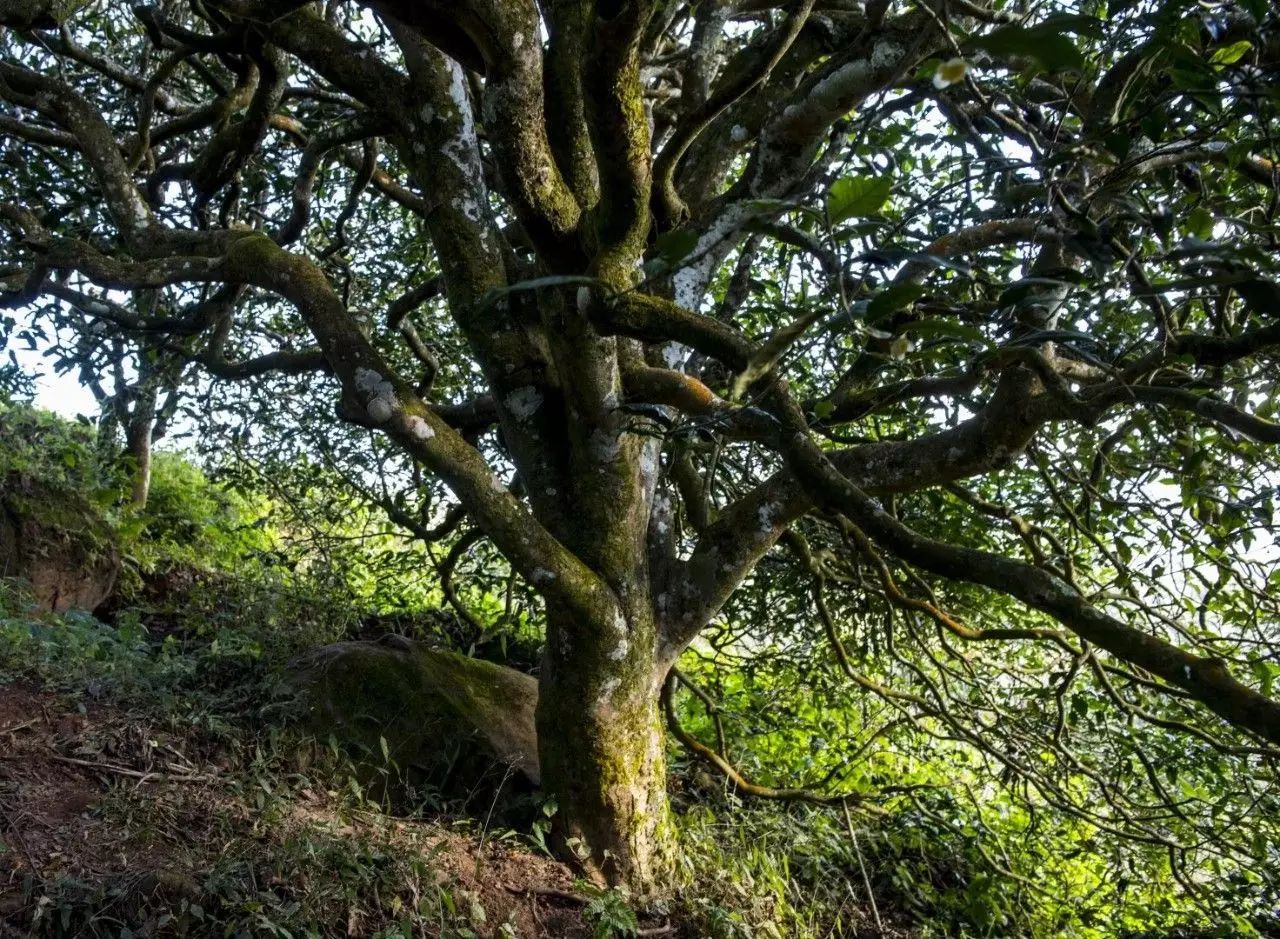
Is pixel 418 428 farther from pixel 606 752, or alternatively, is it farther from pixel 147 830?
pixel 147 830

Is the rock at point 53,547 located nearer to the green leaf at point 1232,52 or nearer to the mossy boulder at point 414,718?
the mossy boulder at point 414,718

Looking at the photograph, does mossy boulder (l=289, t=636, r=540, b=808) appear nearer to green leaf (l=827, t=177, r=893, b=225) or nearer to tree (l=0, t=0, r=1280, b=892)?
tree (l=0, t=0, r=1280, b=892)

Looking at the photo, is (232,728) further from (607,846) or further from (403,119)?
(403,119)

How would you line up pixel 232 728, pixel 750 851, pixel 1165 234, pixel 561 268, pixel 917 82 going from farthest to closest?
pixel 750 851, pixel 232 728, pixel 917 82, pixel 561 268, pixel 1165 234

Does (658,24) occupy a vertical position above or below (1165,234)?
above

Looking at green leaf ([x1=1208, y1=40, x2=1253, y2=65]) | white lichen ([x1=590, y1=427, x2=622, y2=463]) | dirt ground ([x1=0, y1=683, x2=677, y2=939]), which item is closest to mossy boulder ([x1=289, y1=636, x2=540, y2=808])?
dirt ground ([x1=0, y1=683, x2=677, y2=939])

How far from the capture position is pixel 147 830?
304 centimetres

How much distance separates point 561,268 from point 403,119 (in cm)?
110

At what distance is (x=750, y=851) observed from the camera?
4.03 meters

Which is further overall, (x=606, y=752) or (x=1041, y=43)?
(x=606, y=752)

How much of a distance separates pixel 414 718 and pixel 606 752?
1.04m

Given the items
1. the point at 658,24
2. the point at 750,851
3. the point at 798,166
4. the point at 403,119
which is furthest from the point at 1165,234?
the point at 750,851

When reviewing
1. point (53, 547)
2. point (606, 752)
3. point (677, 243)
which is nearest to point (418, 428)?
point (606, 752)

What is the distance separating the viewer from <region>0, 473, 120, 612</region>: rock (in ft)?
17.2
